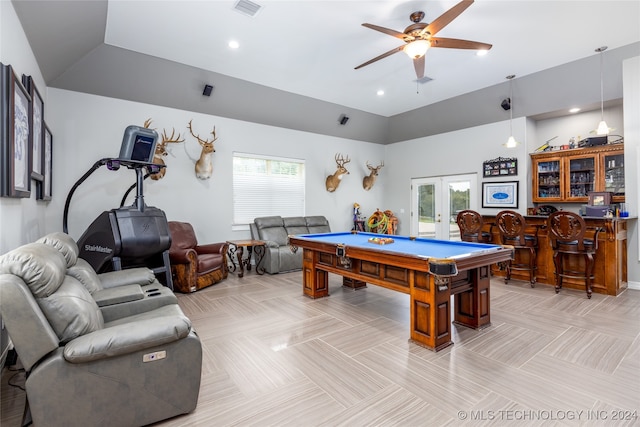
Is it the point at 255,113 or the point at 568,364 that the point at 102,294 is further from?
the point at 255,113

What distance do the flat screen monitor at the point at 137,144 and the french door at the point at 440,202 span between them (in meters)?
6.52

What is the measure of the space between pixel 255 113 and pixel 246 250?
2836mm

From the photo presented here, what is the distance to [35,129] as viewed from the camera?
333 centimetres

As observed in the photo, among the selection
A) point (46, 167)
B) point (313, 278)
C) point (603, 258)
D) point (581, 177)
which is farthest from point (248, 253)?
point (581, 177)

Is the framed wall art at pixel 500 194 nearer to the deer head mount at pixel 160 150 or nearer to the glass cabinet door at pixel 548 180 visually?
the glass cabinet door at pixel 548 180

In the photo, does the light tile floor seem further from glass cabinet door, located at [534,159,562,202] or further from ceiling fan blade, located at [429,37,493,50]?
ceiling fan blade, located at [429,37,493,50]

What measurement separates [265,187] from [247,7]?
3913 millimetres

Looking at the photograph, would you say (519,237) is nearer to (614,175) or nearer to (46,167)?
(614,175)

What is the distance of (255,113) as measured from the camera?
6.56 m

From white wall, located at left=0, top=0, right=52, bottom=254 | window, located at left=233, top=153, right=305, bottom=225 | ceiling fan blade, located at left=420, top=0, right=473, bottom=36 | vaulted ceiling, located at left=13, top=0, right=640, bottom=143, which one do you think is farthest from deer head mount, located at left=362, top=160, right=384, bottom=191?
white wall, located at left=0, top=0, right=52, bottom=254

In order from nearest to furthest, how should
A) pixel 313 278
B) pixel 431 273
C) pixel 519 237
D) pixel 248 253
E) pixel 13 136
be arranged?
pixel 13 136 < pixel 431 273 < pixel 313 278 < pixel 519 237 < pixel 248 253

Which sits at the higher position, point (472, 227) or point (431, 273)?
point (472, 227)

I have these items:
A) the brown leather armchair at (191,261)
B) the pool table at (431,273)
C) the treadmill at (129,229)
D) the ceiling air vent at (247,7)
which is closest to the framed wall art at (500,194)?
the pool table at (431,273)

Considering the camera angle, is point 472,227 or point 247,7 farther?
point 472,227
